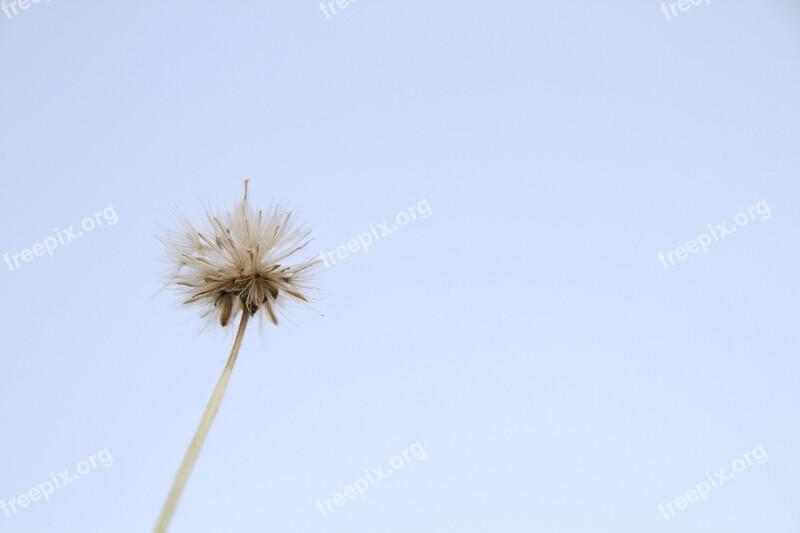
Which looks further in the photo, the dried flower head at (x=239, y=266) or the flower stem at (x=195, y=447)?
the dried flower head at (x=239, y=266)

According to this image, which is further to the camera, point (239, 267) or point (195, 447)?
point (239, 267)

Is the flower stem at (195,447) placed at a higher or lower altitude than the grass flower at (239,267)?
lower

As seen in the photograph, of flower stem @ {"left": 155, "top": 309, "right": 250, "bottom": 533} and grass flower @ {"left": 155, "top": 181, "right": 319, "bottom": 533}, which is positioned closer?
flower stem @ {"left": 155, "top": 309, "right": 250, "bottom": 533}

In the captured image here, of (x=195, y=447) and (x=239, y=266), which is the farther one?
(x=239, y=266)

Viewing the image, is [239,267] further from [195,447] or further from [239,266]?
[195,447]

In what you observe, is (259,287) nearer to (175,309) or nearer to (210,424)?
(175,309)

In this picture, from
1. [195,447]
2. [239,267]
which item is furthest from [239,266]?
[195,447]

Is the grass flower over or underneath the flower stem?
over

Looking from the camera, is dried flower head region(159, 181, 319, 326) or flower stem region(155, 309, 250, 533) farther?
dried flower head region(159, 181, 319, 326)

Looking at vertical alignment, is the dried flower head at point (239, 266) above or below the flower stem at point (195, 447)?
above
